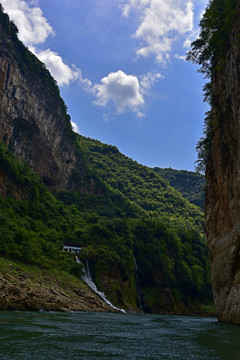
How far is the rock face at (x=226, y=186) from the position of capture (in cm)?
2475

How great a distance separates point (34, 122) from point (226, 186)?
67.7 metres

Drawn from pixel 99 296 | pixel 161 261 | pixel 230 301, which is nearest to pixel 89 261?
pixel 99 296

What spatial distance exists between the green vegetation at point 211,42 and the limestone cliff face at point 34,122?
5299 cm

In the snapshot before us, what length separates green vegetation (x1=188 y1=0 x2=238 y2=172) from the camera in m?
27.1

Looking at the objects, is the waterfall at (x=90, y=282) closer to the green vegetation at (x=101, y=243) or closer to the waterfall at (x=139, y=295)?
the green vegetation at (x=101, y=243)

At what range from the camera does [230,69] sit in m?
26.4

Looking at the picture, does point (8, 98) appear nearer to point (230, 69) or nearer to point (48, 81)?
point (48, 81)

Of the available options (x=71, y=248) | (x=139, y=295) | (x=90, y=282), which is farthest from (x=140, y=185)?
(x=90, y=282)

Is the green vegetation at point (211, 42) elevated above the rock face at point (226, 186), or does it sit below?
above

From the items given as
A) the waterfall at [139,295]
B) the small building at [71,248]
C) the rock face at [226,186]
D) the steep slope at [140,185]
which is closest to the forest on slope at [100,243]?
the waterfall at [139,295]

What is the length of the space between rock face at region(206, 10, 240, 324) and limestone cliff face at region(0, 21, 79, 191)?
5704 cm

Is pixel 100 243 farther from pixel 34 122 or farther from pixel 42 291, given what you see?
pixel 34 122

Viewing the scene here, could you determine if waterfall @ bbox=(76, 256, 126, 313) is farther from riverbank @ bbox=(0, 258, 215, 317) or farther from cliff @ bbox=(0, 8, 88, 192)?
cliff @ bbox=(0, 8, 88, 192)

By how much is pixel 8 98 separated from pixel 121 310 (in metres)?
55.6
